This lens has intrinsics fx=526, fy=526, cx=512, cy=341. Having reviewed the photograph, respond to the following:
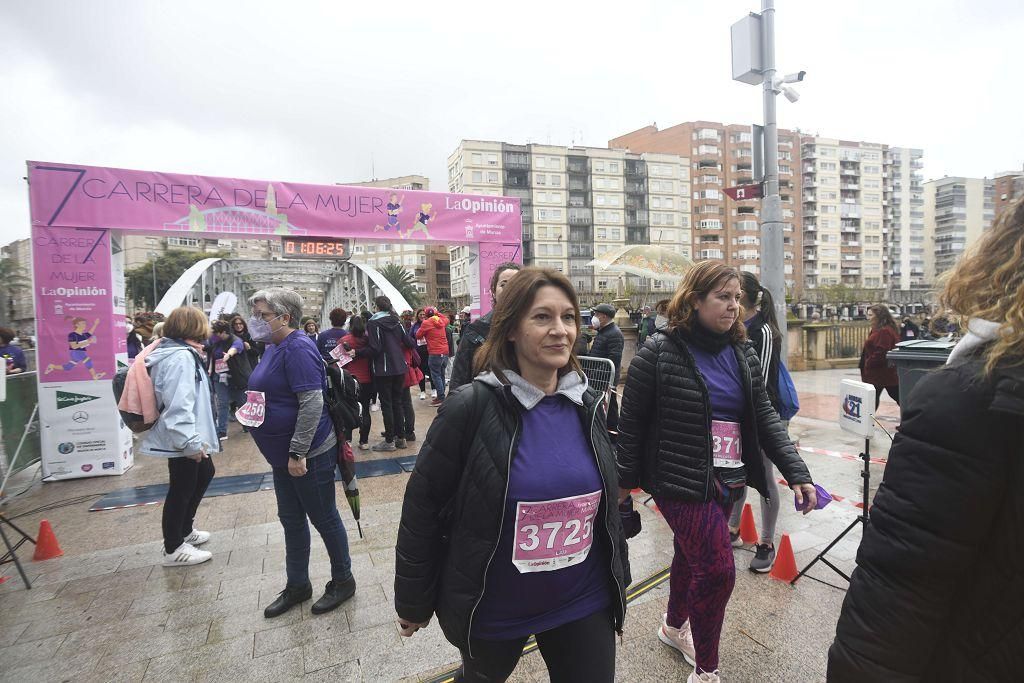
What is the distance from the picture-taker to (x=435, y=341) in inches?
418

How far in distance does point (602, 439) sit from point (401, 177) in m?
Result: 99.8

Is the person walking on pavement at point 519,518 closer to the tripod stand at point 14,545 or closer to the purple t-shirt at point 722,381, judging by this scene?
the purple t-shirt at point 722,381

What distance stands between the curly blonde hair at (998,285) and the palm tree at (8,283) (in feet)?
33.8

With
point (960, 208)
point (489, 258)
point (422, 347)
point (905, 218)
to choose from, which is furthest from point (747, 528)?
point (960, 208)

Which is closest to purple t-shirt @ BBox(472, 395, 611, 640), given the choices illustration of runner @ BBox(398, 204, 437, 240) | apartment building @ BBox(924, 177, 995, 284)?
illustration of runner @ BBox(398, 204, 437, 240)

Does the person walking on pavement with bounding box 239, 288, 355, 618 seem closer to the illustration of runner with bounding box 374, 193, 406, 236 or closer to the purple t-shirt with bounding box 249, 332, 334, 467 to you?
the purple t-shirt with bounding box 249, 332, 334, 467

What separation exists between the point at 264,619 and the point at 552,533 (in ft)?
8.14

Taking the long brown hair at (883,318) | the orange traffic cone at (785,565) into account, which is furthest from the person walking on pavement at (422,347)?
the orange traffic cone at (785,565)

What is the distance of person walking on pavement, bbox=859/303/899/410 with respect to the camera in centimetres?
724

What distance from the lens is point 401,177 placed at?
94875 millimetres

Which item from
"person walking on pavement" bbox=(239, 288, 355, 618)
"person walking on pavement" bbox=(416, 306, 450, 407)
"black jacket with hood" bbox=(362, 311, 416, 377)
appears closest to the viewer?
"person walking on pavement" bbox=(239, 288, 355, 618)

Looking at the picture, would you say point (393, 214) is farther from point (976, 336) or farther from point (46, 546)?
point (976, 336)

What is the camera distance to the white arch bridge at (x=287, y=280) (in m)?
14.1

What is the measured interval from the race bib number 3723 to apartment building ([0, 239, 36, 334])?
7.70m
